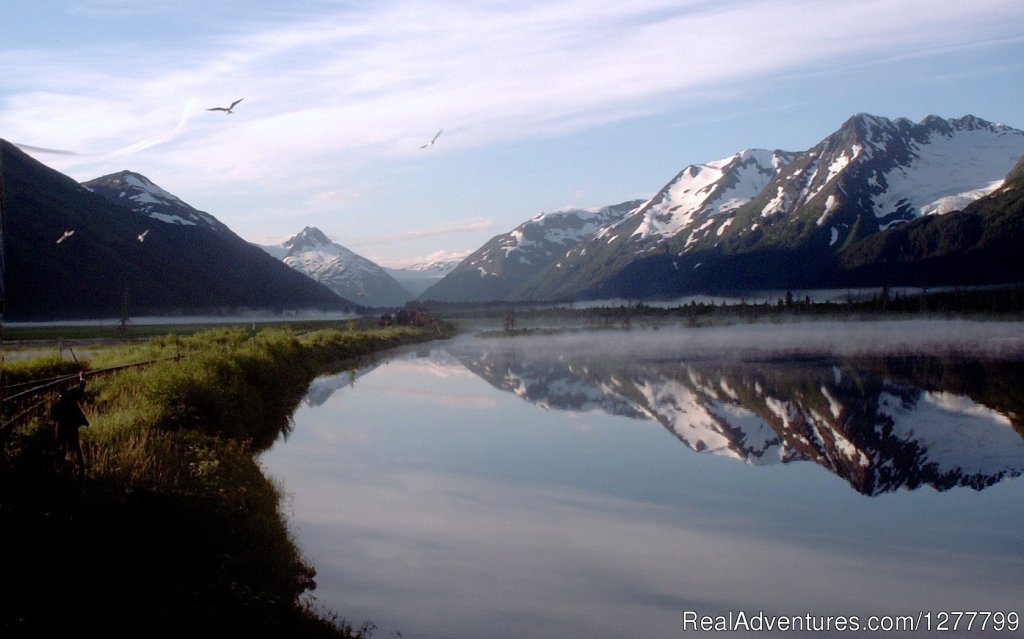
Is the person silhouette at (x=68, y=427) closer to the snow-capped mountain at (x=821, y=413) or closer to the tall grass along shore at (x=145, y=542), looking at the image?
the tall grass along shore at (x=145, y=542)

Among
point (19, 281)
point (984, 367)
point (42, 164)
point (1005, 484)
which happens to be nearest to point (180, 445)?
point (1005, 484)

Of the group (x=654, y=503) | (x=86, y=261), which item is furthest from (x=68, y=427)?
(x=86, y=261)

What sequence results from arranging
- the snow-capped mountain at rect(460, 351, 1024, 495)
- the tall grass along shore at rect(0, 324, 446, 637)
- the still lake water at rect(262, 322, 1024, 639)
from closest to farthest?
the tall grass along shore at rect(0, 324, 446, 637) < the still lake water at rect(262, 322, 1024, 639) < the snow-capped mountain at rect(460, 351, 1024, 495)

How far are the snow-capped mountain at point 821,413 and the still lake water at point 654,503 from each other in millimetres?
158

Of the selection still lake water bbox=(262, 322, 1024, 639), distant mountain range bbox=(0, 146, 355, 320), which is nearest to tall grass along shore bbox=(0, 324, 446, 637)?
still lake water bbox=(262, 322, 1024, 639)

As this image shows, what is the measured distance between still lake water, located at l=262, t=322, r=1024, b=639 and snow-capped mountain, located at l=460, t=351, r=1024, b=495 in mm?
158

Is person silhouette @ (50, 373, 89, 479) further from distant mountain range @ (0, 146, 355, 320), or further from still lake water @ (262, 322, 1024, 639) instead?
distant mountain range @ (0, 146, 355, 320)

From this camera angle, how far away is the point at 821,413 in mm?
36500

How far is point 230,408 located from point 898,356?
49.8m

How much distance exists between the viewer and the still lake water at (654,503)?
14.7m

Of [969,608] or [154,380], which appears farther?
[154,380]

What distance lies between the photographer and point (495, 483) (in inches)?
950

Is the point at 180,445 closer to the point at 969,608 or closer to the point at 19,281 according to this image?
the point at 969,608

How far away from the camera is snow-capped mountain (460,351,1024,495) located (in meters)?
25.7
